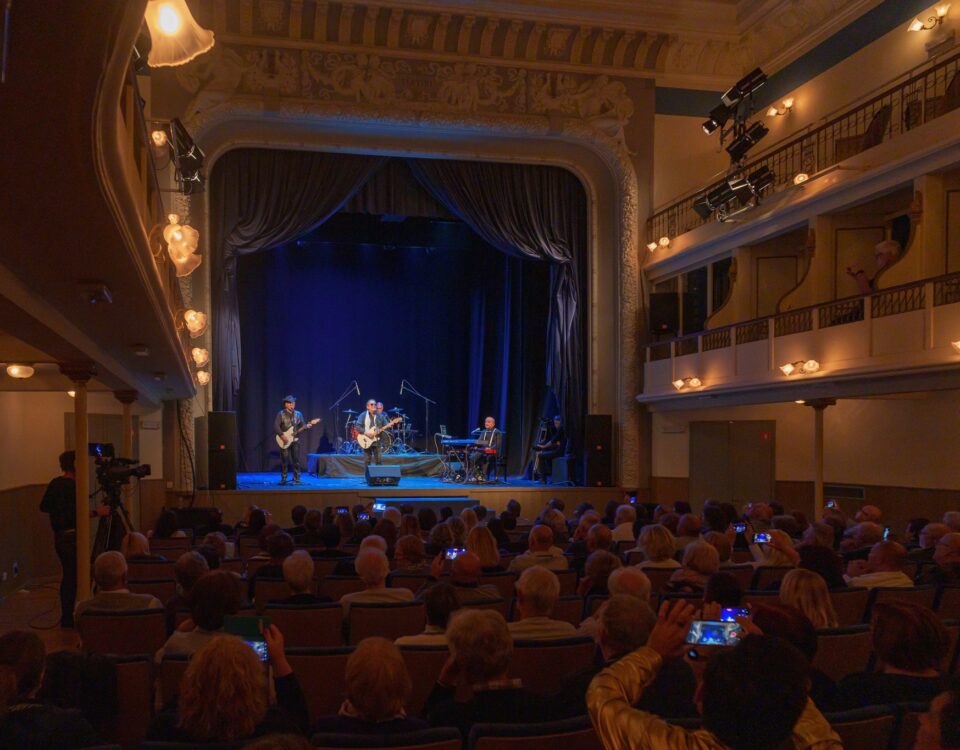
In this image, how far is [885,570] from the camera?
5363mm

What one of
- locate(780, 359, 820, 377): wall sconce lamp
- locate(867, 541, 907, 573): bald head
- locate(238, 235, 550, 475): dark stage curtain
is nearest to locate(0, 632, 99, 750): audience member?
locate(867, 541, 907, 573): bald head

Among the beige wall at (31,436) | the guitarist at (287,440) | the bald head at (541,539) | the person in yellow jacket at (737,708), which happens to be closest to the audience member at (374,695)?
the person in yellow jacket at (737,708)

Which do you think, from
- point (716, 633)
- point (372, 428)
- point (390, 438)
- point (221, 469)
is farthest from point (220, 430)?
point (716, 633)

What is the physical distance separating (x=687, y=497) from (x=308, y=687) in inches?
531

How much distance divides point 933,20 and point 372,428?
11620 millimetres

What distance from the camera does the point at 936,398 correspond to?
12.8m

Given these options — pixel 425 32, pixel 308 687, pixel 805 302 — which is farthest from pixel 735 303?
pixel 308 687

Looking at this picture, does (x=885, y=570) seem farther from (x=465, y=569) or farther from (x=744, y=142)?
(x=744, y=142)

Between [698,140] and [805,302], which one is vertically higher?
[698,140]

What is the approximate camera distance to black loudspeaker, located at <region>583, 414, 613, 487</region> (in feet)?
52.1

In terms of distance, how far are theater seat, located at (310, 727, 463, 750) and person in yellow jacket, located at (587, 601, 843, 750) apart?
80 centimetres

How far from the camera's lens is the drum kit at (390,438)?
57.7 ft

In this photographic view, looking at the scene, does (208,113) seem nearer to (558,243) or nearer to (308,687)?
(558,243)

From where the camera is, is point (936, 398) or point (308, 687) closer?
point (308, 687)
